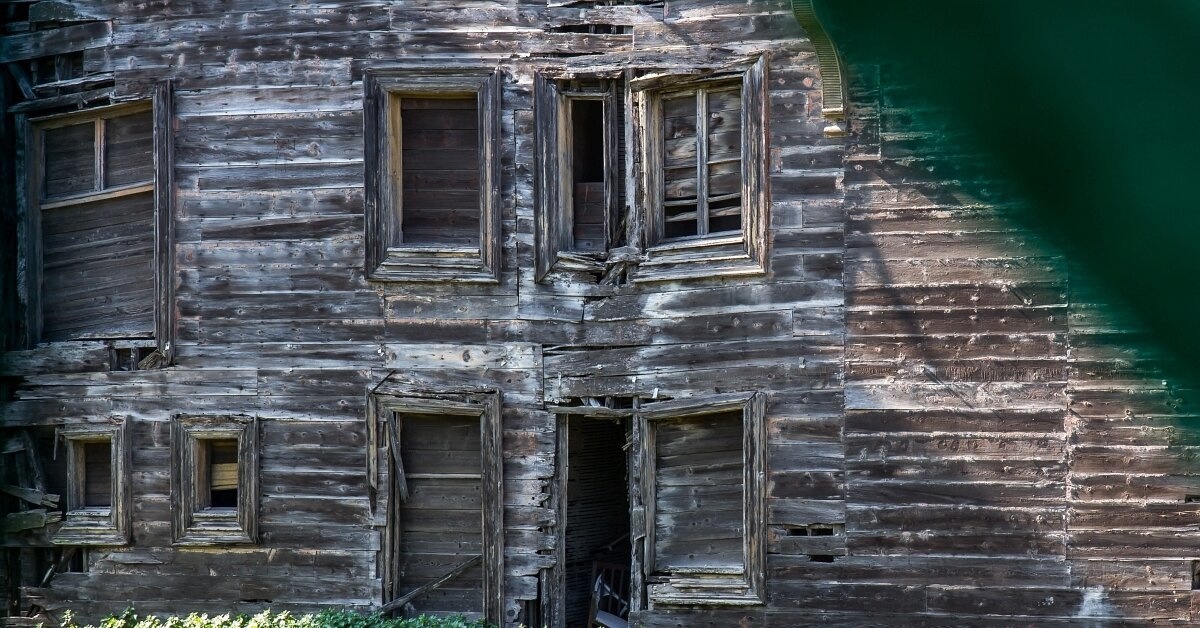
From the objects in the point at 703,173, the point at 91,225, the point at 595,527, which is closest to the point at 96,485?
the point at 91,225

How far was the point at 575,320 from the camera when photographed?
9.48 m

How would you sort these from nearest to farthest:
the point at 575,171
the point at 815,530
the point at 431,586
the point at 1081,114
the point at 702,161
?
the point at 1081,114
the point at 815,530
the point at 702,161
the point at 431,586
the point at 575,171

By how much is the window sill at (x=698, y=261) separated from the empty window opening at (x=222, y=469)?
359 centimetres

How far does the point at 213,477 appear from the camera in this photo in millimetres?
10070

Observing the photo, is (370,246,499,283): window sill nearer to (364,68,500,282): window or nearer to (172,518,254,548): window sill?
(364,68,500,282): window

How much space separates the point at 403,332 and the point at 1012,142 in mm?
9133

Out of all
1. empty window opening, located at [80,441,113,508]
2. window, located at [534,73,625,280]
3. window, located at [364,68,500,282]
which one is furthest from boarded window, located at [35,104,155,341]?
window, located at [534,73,625,280]

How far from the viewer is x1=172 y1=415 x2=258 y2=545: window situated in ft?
32.0

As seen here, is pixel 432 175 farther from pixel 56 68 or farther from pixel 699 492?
pixel 56 68

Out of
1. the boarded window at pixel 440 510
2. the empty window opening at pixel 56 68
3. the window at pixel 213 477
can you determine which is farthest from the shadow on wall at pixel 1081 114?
the empty window opening at pixel 56 68

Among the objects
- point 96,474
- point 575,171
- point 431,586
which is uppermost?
point 575,171

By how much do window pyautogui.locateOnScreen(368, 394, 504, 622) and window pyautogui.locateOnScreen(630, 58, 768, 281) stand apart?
5.95 feet

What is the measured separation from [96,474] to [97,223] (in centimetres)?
210

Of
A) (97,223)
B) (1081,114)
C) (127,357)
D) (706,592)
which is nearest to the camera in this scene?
(1081,114)
